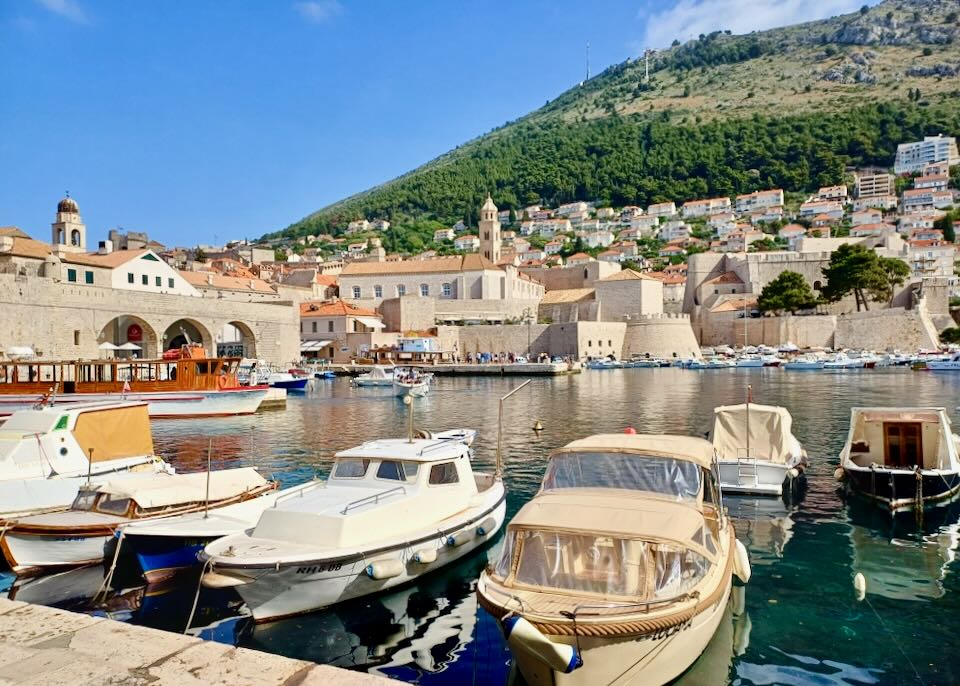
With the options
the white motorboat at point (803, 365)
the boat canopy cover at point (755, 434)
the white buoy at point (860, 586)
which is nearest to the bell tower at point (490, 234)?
the white motorboat at point (803, 365)

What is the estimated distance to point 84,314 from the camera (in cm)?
3269

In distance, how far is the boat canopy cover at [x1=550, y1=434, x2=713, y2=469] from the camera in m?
7.33

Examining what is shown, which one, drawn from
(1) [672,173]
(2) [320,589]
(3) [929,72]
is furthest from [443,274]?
(3) [929,72]

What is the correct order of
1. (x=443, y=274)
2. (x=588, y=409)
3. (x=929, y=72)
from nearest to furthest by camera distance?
(x=588, y=409) → (x=443, y=274) → (x=929, y=72)

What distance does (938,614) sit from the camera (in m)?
7.20

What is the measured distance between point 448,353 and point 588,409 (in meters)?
37.2

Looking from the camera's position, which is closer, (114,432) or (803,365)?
(114,432)

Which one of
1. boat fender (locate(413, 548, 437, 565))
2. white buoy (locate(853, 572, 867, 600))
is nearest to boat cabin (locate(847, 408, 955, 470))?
white buoy (locate(853, 572, 867, 600))

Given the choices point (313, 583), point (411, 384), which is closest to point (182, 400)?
point (411, 384)

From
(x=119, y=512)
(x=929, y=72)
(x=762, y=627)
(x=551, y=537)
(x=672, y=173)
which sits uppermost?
(x=929, y=72)

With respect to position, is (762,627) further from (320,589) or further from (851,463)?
(851,463)

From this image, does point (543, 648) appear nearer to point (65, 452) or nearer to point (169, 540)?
point (169, 540)

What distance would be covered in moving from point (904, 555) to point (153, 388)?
80.3 ft

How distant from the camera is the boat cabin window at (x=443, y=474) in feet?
29.2
